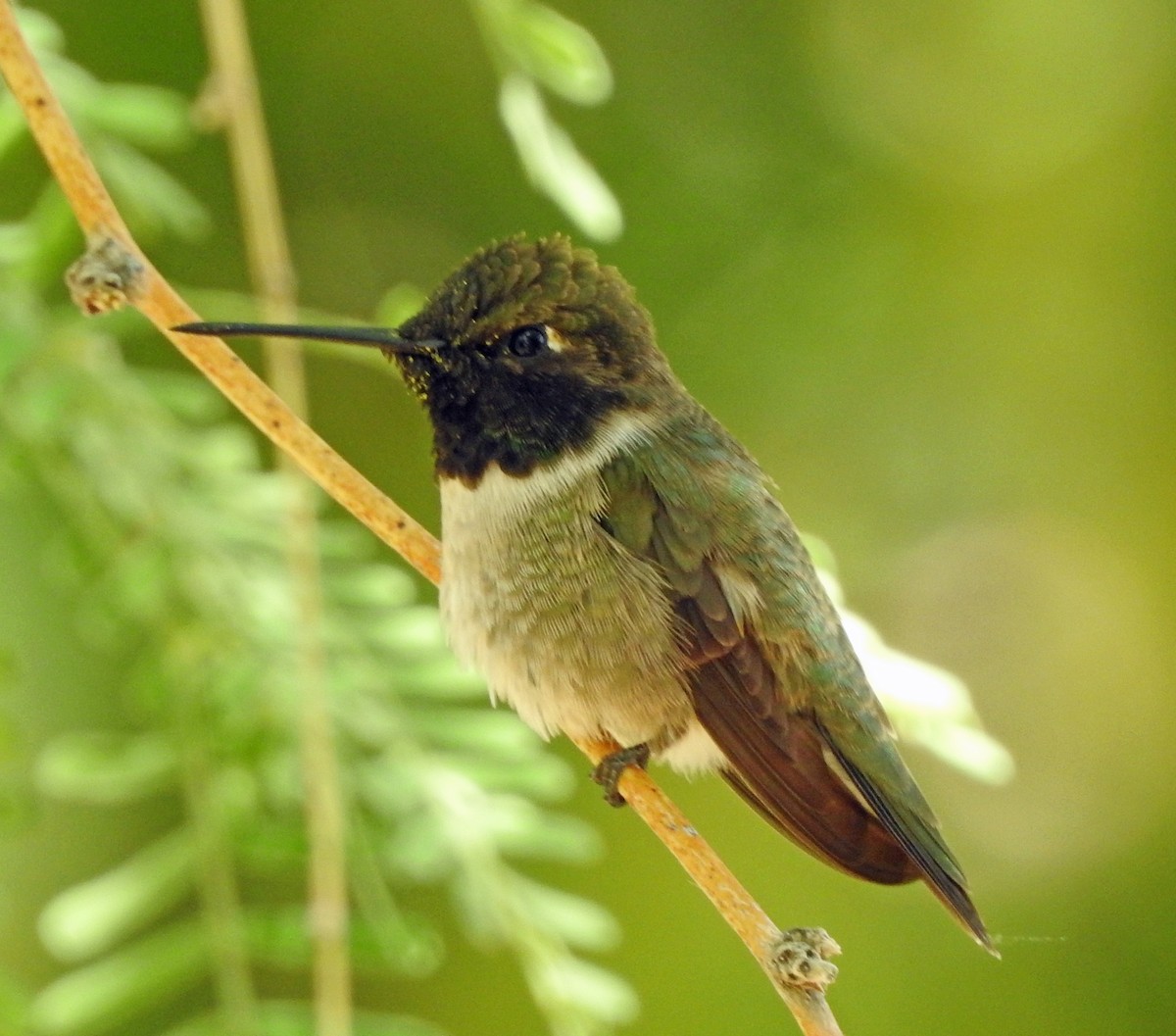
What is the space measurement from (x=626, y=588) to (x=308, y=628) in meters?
0.55

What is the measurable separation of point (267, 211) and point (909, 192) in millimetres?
3728

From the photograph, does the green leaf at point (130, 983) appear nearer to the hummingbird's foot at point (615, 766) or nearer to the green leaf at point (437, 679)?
the green leaf at point (437, 679)

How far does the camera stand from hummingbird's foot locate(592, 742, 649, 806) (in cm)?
252

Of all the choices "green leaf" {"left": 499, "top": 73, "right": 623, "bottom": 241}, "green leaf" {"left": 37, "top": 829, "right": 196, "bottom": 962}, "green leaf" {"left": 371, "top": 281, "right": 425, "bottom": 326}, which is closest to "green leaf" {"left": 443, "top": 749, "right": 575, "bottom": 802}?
"green leaf" {"left": 37, "top": 829, "right": 196, "bottom": 962}

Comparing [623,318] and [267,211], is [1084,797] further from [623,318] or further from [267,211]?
[267,211]

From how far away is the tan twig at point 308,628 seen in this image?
2.36 m

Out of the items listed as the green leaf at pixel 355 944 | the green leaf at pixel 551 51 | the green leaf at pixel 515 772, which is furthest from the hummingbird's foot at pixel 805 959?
the green leaf at pixel 551 51

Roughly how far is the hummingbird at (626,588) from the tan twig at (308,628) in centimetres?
23

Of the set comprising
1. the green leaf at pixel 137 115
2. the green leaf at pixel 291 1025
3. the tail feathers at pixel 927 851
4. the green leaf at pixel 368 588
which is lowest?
the tail feathers at pixel 927 851

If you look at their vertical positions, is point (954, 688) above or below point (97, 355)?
below

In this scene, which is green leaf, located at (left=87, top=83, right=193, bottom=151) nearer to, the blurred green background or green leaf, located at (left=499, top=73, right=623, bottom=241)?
green leaf, located at (left=499, top=73, right=623, bottom=241)

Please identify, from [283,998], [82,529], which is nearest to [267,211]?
[82,529]

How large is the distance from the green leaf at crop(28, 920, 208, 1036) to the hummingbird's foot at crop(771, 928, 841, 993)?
1002 mm

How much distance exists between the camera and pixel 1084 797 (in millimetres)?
5516
